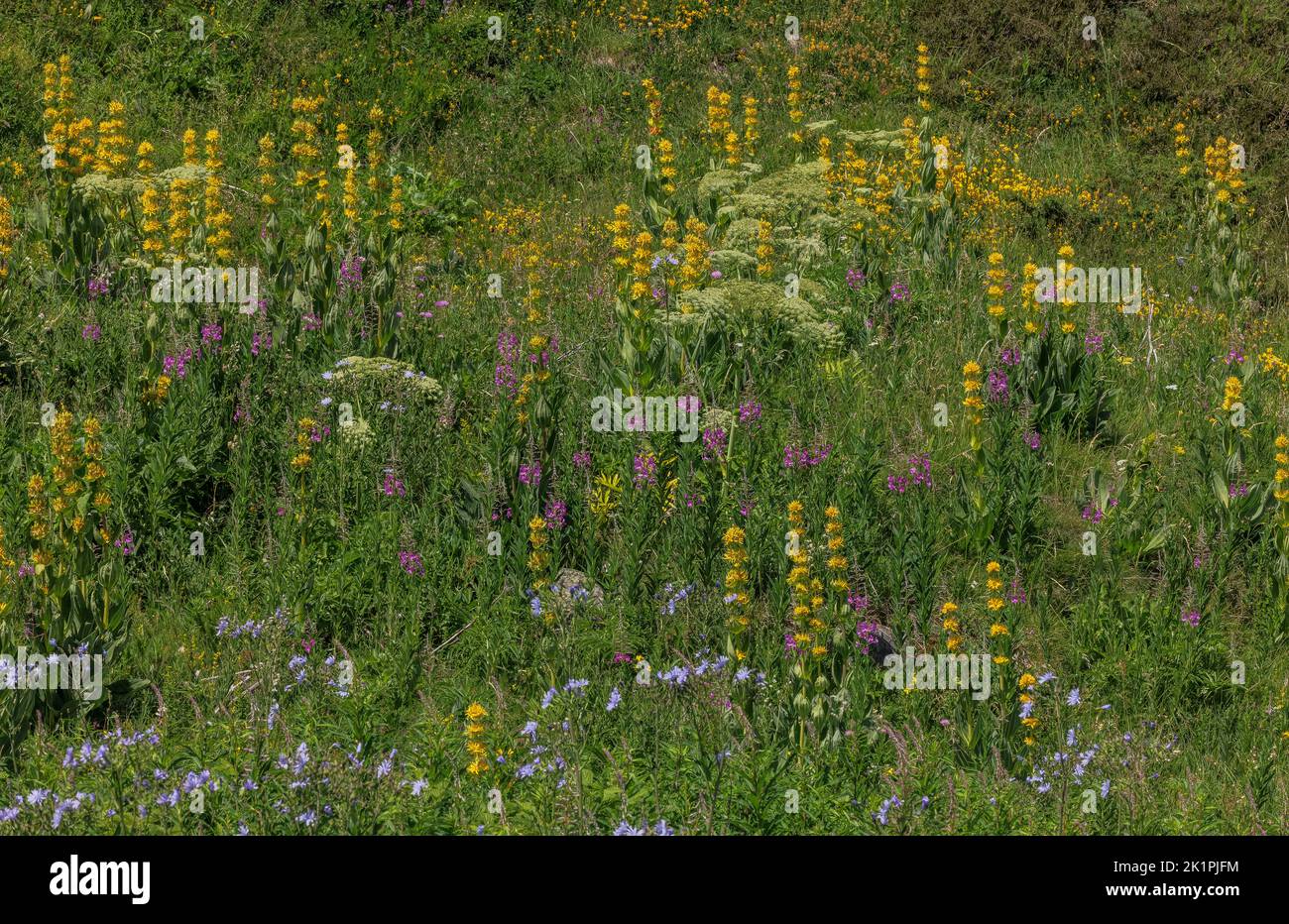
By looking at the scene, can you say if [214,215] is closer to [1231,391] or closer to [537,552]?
[537,552]

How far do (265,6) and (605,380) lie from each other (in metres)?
8.34

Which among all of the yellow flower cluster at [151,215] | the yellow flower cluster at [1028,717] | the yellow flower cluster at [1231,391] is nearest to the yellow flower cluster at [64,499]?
the yellow flower cluster at [151,215]

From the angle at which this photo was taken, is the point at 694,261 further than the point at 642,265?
Yes

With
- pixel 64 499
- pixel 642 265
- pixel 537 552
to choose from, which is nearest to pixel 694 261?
pixel 642 265

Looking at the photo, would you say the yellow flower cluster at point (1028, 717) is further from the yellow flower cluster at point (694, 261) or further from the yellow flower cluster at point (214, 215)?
the yellow flower cluster at point (214, 215)

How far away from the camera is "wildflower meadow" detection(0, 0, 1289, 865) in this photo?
5.02m

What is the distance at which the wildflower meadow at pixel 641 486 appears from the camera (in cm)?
502

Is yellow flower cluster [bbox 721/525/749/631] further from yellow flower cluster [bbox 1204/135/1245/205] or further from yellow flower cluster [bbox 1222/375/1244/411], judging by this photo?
yellow flower cluster [bbox 1204/135/1245/205]

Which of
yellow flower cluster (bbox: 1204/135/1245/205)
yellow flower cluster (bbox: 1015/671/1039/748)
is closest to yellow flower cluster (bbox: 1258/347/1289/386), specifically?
yellow flower cluster (bbox: 1204/135/1245/205)

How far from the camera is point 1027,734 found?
5.63 metres

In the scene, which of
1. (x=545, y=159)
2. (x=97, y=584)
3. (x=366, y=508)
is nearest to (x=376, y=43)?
(x=545, y=159)

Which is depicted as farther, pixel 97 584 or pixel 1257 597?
pixel 1257 597

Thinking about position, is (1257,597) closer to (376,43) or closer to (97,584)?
(97,584)

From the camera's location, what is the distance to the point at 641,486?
22.8 feet
